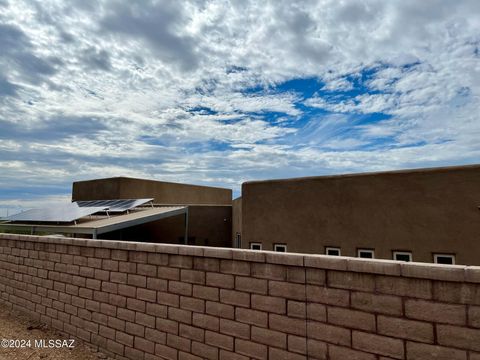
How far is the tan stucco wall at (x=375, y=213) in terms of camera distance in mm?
9031

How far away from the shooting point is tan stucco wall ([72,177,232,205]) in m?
23.4

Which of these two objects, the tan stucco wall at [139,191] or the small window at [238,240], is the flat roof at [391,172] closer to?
the small window at [238,240]

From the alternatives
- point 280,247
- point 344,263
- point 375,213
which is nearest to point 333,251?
point 375,213

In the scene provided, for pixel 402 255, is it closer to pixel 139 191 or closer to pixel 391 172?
pixel 391 172

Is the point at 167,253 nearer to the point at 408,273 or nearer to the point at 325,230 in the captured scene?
the point at 408,273

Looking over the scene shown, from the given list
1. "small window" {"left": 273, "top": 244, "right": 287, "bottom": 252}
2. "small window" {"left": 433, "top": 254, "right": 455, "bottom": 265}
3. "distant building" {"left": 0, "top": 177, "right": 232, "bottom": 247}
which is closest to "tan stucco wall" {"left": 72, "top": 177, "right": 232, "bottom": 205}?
"distant building" {"left": 0, "top": 177, "right": 232, "bottom": 247}

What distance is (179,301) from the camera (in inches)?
209

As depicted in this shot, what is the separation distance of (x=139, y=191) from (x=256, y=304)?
2138 cm

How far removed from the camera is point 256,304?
445 centimetres

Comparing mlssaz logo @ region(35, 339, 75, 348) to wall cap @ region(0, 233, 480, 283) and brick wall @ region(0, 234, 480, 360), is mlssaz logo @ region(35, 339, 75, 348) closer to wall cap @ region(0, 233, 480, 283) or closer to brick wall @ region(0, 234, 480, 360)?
brick wall @ region(0, 234, 480, 360)

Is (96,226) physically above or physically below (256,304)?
above

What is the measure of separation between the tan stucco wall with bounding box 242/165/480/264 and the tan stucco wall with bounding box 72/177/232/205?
12.8m

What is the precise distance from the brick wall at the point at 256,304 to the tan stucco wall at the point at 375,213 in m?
7.02

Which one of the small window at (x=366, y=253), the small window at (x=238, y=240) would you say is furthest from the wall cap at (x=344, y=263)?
the small window at (x=238, y=240)
